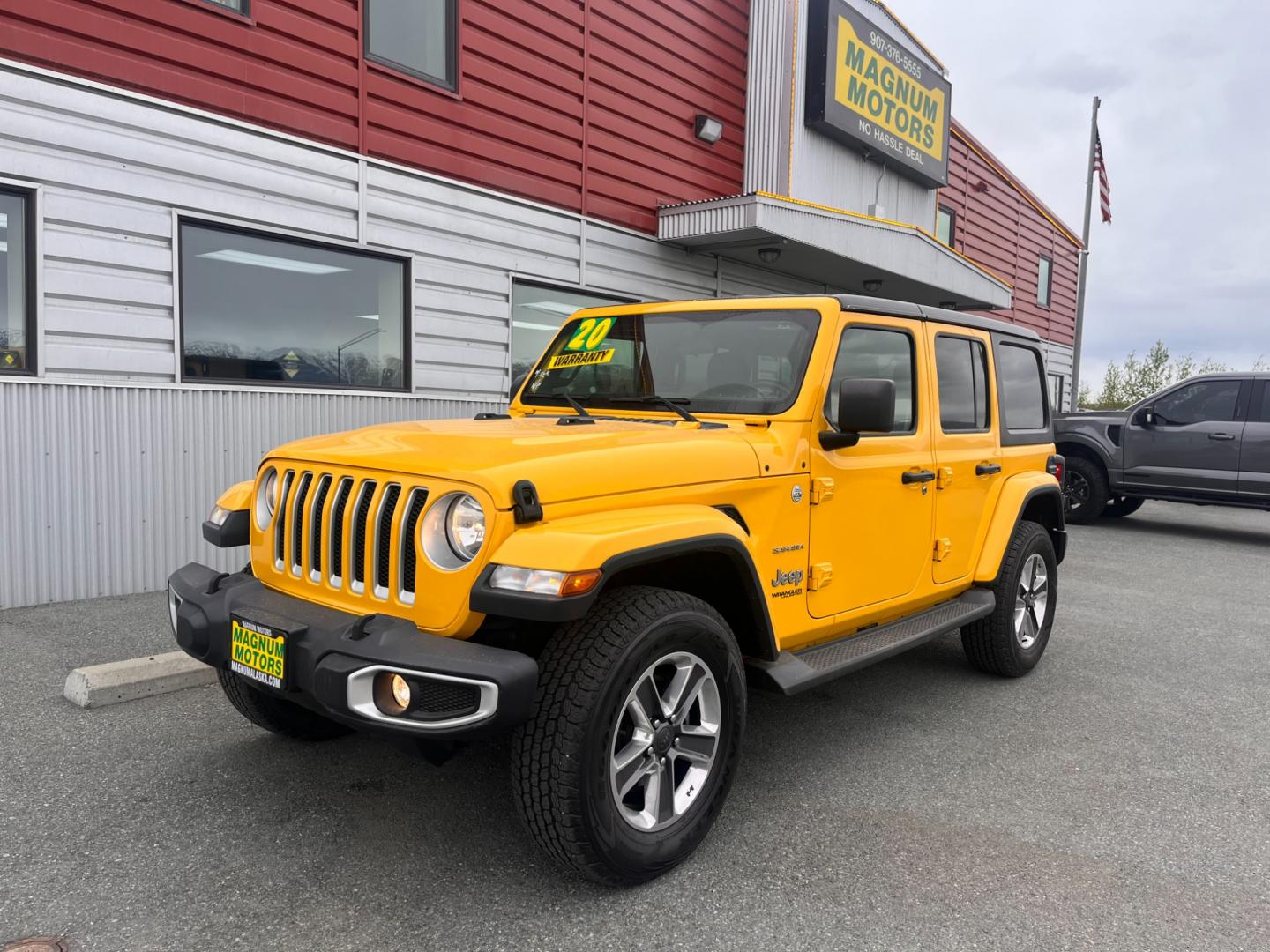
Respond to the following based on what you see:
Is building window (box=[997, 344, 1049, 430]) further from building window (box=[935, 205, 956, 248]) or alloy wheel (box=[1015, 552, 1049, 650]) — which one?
building window (box=[935, 205, 956, 248])

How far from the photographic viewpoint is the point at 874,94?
12.3 meters

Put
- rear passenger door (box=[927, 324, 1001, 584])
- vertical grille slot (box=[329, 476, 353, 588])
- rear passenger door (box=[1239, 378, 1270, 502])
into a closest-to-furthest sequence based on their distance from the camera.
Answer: vertical grille slot (box=[329, 476, 353, 588]) < rear passenger door (box=[927, 324, 1001, 584]) < rear passenger door (box=[1239, 378, 1270, 502])

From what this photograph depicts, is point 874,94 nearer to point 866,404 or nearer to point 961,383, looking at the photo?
point 961,383

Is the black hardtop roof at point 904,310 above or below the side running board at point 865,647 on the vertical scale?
above

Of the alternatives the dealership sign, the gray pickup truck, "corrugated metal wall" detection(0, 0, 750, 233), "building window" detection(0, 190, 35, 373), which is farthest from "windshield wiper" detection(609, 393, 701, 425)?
the dealership sign

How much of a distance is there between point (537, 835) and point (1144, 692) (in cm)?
365

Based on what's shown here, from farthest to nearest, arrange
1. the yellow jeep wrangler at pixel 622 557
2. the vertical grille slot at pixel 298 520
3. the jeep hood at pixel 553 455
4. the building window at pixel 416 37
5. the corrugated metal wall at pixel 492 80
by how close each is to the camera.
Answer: the building window at pixel 416 37 < the corrugated metal wall at pixel 492 80 < the vertical grille slot at pixel 298 520 < the jeep hood at pixel 553 455 < the yellow jeep wrangler at pixel 622 557

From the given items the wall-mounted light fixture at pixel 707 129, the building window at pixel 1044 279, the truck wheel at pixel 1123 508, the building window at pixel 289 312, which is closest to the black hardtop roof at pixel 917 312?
the building window at pixel 289 312

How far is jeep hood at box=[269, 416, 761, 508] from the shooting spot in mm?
2506

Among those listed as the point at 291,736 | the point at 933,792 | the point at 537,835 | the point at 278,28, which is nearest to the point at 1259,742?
the point at 933,792

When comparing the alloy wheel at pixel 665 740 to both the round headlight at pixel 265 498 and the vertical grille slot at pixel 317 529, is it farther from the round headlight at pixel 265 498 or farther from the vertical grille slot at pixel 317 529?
the round headlight at pixel 265 498

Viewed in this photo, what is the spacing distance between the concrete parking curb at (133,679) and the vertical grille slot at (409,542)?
2.05 m

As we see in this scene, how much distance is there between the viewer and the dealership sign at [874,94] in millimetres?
11086

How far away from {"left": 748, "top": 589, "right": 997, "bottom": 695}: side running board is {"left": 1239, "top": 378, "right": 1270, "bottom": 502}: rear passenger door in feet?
24.5
